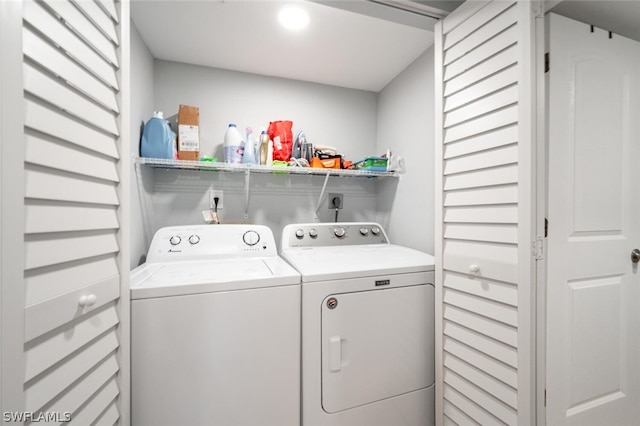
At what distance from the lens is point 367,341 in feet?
4.21

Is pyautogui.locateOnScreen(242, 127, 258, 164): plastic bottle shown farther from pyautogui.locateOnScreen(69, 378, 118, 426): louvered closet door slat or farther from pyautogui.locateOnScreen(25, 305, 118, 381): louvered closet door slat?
pyautogui.locateOnScreen(69, 378, 118, 426): louvered closet door slat

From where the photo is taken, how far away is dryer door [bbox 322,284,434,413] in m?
1.23

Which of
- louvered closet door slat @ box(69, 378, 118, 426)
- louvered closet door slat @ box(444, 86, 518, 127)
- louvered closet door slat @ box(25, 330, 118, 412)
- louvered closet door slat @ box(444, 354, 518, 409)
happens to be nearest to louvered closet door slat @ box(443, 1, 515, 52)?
louvered closet door slat @ box(444, 86, 518, 127)

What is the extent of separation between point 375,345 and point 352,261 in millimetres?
449

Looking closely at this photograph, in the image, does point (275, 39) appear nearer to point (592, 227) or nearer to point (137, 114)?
point (137, 114)

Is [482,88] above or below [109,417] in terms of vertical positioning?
above

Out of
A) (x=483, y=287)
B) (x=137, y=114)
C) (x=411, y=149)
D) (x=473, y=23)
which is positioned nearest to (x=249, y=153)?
(x=137, y=114)

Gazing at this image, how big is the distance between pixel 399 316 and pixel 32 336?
1.38 meters

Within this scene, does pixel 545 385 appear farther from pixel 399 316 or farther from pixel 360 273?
pixel 360 273

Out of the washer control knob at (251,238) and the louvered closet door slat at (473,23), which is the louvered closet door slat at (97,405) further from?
the louvered closet door slat at (473,23)

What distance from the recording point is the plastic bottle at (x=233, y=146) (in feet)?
6.22

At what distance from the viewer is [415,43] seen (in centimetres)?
178

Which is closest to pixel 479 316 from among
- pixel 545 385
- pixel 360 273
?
pixel 545 385
